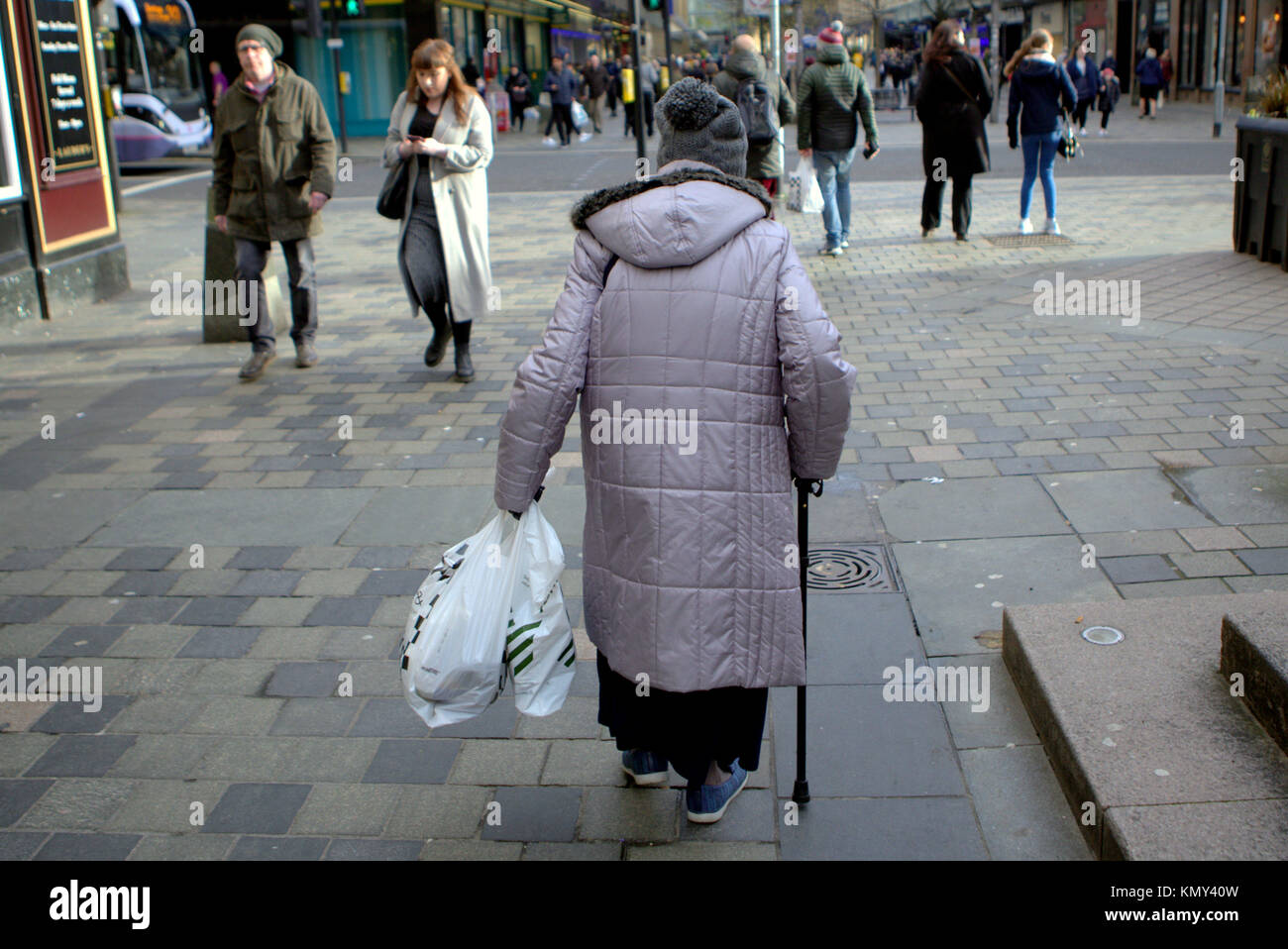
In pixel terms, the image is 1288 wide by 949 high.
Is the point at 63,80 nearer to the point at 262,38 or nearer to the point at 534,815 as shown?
the point at 262,38

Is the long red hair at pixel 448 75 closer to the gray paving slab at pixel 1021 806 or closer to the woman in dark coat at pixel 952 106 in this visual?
the gray paving slab at pixel 1021 806

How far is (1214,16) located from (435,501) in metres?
34.9

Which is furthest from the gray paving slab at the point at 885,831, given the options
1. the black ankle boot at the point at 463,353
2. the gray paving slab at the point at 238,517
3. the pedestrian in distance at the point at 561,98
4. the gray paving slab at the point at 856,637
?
the pedestrian in distance at the point at 561,98

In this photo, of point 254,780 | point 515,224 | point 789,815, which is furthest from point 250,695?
point 515,224

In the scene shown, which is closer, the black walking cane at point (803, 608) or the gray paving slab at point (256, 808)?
the black walking cane at point (803, 608)

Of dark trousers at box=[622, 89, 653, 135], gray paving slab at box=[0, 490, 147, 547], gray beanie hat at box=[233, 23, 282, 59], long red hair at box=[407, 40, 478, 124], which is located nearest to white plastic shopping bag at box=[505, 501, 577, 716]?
gray paving slab at box=[0, 490, 147, 547]

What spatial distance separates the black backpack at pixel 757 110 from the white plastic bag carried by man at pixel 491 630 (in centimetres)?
862

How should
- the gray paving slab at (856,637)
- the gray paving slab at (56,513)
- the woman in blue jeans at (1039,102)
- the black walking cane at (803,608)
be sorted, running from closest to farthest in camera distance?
the black walking cane at (803,608) < the gray paving slab at (856,637) < the gray paving slab at (56,513) < the woman in blue jeans at (1039,102)

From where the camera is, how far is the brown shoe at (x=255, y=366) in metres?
7.66

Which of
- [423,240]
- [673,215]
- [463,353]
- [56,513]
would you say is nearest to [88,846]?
[673,215]

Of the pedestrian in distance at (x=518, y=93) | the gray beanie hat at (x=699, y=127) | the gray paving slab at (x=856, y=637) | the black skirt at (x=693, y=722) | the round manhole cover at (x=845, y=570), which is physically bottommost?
the gray paving slab at (x=856, y=637)

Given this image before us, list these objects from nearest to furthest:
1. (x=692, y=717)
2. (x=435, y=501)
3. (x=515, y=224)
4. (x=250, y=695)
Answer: (x=692, y=717) < (x=250, y=695) < (x=435, y=501) < (x=515, y=224)

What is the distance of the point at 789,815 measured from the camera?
3.13 meters
